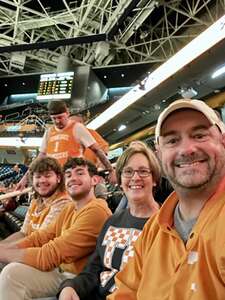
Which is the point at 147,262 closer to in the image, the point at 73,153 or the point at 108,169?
the point at 108,169

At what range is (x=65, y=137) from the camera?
3.35 m

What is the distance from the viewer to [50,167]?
2828 millimetres

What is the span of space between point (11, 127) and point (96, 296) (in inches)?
622

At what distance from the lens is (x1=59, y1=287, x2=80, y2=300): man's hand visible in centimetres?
162

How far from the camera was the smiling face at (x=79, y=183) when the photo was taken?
7.20ft

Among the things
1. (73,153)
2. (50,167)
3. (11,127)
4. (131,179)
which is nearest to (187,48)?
(73,153)

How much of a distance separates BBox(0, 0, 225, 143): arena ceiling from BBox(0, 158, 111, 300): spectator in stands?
834 cm

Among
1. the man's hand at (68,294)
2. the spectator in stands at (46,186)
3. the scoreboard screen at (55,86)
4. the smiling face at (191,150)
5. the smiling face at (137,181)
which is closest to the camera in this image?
the smiling face at (191,150)

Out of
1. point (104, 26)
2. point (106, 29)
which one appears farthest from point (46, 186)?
point (104, 26)

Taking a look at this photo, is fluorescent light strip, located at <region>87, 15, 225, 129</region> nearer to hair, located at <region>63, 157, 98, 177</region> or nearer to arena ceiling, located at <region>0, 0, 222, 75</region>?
hair, located at <region>63, 157, 98, 177</region>

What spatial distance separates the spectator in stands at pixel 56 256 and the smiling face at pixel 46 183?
0.63 metres

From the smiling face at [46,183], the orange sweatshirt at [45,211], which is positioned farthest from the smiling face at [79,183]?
the smiling face at [46,183]

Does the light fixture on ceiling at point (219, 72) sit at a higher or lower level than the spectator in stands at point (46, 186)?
higher

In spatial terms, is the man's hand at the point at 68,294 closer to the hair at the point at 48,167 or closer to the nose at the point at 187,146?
the nose at the point at 187,146
